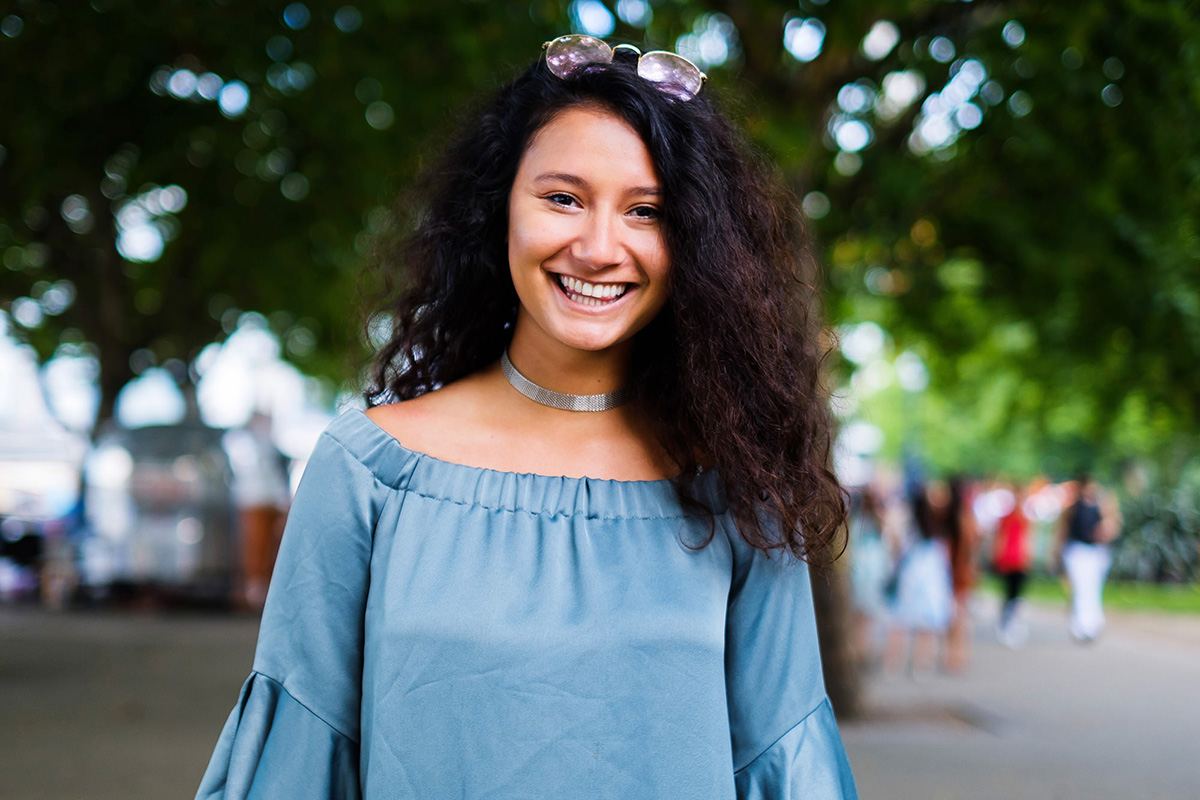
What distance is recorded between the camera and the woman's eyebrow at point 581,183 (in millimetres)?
1915

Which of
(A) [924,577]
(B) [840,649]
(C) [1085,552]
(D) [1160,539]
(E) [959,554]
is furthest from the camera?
(D) [1160,539]

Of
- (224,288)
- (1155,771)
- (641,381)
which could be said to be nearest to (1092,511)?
(1155,771)

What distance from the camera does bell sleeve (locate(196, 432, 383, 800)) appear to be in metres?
1.79

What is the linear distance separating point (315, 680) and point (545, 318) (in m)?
0.66

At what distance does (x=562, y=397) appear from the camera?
207 cm

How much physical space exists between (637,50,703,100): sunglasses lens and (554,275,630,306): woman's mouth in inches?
14.1

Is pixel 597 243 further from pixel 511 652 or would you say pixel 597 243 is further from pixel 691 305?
pixel 511 652

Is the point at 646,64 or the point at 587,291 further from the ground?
the point at 646,64

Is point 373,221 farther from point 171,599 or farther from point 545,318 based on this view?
point 545,318

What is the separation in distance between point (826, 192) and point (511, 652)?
7261 millimetres

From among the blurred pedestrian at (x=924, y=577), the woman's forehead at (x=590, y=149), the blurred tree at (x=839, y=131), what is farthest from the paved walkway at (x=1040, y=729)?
the woman's forehead at (x=590, y=149)

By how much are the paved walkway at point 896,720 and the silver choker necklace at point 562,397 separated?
481 cm

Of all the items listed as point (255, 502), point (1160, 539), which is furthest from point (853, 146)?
point (1160, 539)

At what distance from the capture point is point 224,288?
554 inches
